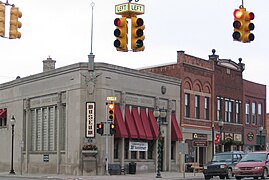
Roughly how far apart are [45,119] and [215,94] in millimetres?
16037

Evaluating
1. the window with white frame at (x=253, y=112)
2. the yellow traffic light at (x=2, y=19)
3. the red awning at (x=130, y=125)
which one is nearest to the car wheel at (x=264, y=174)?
the red awning at (x=130, y=125)

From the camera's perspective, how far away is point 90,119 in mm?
41250

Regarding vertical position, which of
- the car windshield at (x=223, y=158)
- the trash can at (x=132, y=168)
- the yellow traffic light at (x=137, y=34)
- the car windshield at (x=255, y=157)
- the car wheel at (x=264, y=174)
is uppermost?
the yellow traffic light at (x=137, y=34)

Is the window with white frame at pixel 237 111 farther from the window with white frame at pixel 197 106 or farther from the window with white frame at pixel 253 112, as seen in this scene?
the window with white frame at pixel 197 106

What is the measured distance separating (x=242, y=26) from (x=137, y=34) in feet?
12.7

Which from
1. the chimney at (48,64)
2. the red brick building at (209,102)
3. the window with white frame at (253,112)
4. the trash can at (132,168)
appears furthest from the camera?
the window with white frame at (253,112)

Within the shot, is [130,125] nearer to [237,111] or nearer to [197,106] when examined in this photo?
[197,106]

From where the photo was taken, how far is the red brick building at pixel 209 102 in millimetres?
49656

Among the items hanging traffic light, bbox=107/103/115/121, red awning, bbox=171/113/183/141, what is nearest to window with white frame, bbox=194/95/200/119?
red awning, bbox=171/113/183/141

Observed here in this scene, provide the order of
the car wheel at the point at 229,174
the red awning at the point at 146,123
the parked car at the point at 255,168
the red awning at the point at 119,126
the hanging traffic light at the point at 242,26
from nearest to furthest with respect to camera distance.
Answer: the hanging traffic light at the point at 242,26 → the parked car at the point at 255,168 → the car wheel at the point at 229,174 → the red awning at the point at 119,126 → the red awning at the point at 146,123

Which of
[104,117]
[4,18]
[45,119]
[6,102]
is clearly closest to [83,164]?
[104,117]

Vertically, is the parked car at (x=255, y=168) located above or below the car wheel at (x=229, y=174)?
above

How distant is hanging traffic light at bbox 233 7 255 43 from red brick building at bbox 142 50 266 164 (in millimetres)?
27252

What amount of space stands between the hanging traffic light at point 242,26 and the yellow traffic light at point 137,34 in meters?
3.37
